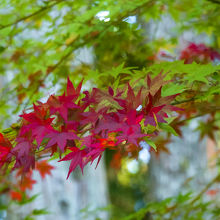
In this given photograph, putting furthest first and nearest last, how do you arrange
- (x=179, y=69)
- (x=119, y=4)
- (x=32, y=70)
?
(x=32, y=70)
(x=119, y=4)
(x=179, y=69)

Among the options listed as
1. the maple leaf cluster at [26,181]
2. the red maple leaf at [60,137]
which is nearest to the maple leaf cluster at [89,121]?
the red maple leaf at [60,137]

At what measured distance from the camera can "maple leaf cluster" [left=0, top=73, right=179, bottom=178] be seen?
69 centimetres

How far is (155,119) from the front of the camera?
70cm

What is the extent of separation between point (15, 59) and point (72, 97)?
1.08m

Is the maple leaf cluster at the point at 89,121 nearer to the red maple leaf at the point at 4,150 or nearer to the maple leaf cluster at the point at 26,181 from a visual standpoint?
the red maple leaf at the point at 4,150

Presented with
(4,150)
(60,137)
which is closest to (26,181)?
Result: (4,150)

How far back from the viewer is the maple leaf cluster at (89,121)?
686mm

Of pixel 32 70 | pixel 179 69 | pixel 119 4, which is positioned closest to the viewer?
pixel 179 69

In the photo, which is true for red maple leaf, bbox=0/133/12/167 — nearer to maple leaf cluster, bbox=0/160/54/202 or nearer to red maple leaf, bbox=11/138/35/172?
red maple leaf, bbox=11/138/35/172

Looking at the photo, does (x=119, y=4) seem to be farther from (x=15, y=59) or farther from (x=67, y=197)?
(x=67, y=197)

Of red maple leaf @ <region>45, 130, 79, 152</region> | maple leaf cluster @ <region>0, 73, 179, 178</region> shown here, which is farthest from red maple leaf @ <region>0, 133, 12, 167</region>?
red maple leaf @ <region>45, 130, 79, 152</region>

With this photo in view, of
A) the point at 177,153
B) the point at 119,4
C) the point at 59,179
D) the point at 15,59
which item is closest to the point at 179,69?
the point at 119,4

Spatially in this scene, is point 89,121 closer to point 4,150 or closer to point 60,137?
point 60,137

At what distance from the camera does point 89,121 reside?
0.70 meters
